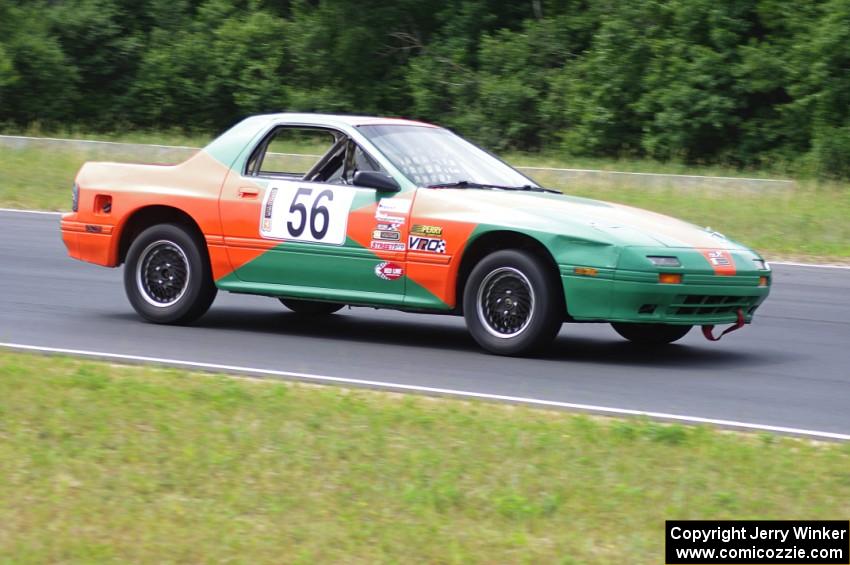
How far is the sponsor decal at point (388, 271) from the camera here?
30.1 feet

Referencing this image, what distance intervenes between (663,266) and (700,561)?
4.06 meters

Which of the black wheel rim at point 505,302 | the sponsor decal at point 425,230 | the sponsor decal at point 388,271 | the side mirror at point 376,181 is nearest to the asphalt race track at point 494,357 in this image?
the black wheel rim at point 505,302

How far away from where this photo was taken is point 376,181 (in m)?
9.14

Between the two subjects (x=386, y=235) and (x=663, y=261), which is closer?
(x=663, y=261)

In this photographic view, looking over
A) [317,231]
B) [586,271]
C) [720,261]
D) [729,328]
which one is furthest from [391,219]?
[729,328]

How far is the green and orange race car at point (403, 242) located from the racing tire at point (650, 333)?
1 cm

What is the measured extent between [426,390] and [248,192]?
2.81 metres

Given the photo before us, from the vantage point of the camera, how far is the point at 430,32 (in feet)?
122

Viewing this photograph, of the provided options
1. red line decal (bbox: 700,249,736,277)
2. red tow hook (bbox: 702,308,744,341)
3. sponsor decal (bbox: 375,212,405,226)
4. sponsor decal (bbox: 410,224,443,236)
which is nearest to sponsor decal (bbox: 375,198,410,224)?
sponsor decal (bbox: 375,212,405,226)

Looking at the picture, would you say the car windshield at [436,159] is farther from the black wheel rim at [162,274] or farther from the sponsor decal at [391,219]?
the black wheel rim at [162,274]

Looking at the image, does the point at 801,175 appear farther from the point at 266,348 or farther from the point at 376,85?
the point at 266,348

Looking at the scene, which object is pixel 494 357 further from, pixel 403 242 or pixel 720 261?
pixel 720 261

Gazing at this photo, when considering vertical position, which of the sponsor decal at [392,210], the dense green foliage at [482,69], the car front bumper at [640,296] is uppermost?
the dense green foliage at [482,69]

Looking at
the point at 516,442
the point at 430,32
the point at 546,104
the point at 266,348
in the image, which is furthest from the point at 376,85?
the point at 516,442
